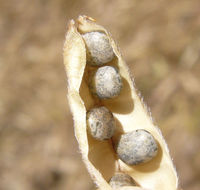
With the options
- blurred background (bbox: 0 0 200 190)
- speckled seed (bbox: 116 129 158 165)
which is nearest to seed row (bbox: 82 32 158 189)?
speckled seed (bbox: 116 129 158 165)

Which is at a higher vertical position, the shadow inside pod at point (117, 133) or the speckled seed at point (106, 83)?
the speckled seed at point (106, 83)

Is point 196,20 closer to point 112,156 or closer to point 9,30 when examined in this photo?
point 9,30

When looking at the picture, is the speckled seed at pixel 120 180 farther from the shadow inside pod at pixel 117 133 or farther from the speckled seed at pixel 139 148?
the shadow inside pod at pixel 117 133

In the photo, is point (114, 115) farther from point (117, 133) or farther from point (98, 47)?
point (98, 47)

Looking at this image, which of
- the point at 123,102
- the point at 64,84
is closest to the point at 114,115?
the point at 123,102

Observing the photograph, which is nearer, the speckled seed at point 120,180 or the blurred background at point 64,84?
the speckled seed at point 120,180

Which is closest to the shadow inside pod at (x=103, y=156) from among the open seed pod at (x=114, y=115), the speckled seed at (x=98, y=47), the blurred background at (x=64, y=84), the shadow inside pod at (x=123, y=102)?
the open seed pod at (x=114, y=115)
